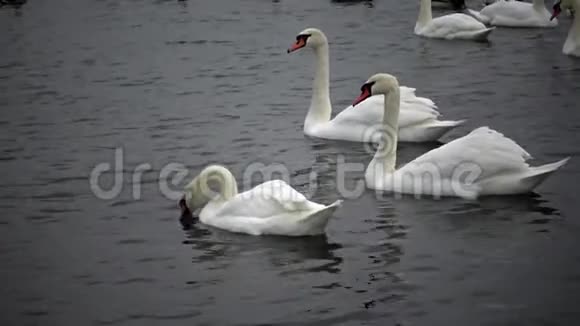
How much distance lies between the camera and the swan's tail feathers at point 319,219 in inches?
444

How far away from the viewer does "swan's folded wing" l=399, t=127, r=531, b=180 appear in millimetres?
12609

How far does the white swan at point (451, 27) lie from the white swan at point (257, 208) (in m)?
14.2

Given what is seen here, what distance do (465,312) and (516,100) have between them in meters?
9.79

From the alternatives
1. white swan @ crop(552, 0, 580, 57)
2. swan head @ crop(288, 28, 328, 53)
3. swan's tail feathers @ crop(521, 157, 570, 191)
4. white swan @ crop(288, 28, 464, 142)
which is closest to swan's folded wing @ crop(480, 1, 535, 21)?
white swan @ crop(552, 0, 580, 57)

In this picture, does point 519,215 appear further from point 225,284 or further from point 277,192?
point 225,284

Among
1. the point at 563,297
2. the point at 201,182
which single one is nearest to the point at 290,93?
the point at 201,182

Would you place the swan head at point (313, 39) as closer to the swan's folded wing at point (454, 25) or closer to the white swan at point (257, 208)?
the white swan at point (257, 208)

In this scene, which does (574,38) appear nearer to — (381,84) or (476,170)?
(381,84)

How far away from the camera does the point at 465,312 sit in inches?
375

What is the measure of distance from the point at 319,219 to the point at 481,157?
2.20 meters

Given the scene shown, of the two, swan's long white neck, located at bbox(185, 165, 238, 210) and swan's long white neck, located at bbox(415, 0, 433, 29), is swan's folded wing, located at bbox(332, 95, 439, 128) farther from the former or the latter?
swan's long white neck, located at bbox(415, 0, 433, 29)

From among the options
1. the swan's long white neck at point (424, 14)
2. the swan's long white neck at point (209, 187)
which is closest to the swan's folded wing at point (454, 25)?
the swan's long white neck at point (424, 14)

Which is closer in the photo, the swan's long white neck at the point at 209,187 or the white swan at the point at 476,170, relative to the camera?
the swan's long white neck at the point at 209,187

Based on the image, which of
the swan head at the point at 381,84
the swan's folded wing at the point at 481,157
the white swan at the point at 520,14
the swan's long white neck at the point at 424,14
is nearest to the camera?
the swan's folded wing at the point at 481,157
